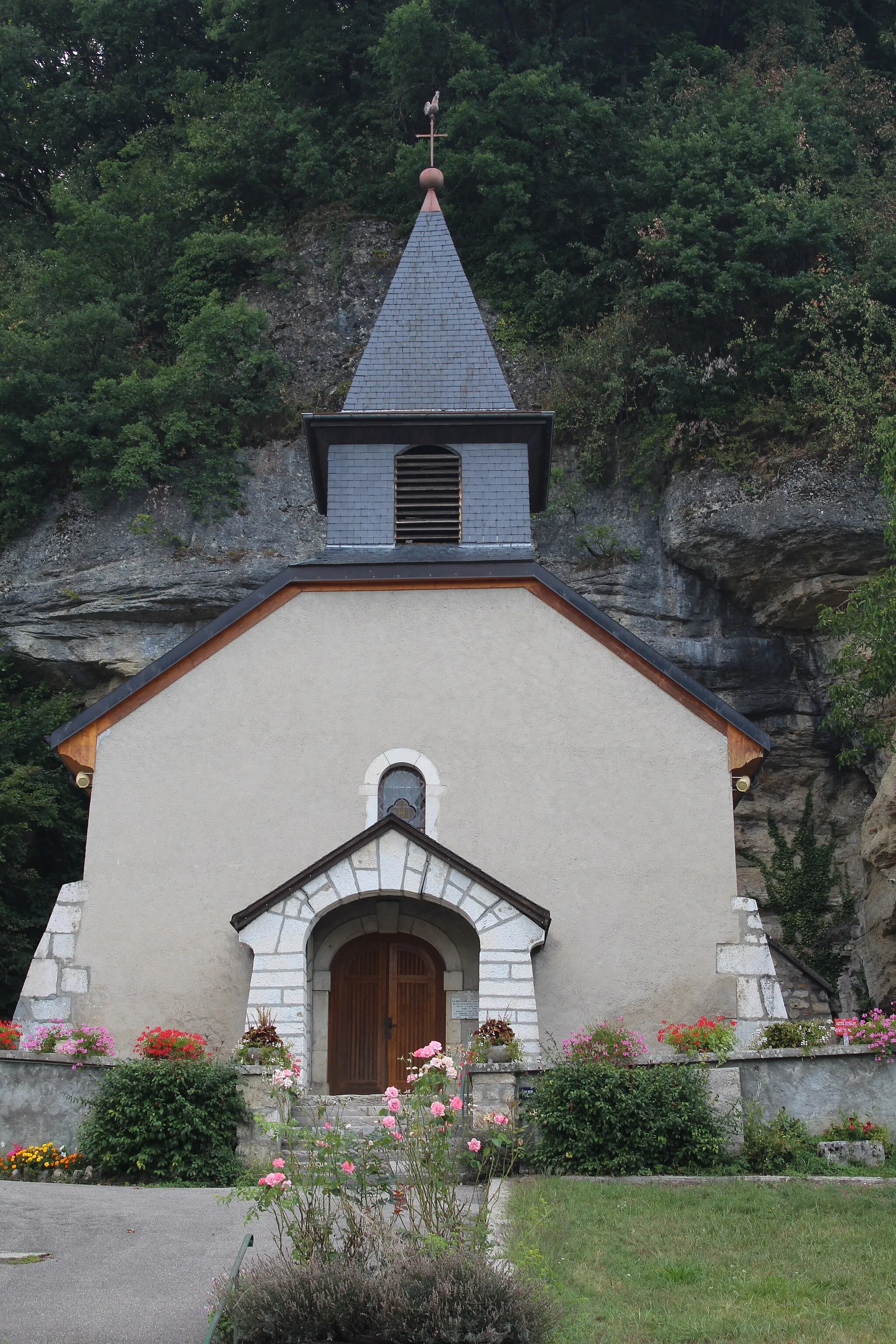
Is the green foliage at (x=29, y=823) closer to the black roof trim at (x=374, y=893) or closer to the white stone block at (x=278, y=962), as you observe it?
the black roof trim at (x=374, y=893)

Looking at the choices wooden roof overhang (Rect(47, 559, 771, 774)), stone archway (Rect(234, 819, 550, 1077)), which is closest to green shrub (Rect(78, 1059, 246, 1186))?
stone archway (Rect(234, 819, 550, 1077))

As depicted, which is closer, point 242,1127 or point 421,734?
point 242,1127

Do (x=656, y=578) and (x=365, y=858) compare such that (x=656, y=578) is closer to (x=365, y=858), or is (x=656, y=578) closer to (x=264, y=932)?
(x=365, y=858)

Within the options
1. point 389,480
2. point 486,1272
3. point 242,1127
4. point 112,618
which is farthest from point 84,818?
point 486,1272

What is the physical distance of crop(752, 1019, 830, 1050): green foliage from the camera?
10711 millimetres

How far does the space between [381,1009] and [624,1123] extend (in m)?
3.74

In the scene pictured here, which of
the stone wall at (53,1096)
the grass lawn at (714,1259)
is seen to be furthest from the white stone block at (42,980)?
the grass lawn at (714,1259)

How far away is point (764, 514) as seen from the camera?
728 inches

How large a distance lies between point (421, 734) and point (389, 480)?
10.9ft

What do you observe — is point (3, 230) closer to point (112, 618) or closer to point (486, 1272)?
point (112, 618)

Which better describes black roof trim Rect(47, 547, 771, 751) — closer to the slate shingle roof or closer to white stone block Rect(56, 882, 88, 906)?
white stone block Rect(56, 882, 88, 906)

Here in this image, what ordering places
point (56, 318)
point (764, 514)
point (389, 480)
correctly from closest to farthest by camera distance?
1. point (389, 480)
2. point (764, 514)
3. point (56, 318)

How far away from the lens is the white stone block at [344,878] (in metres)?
12.0

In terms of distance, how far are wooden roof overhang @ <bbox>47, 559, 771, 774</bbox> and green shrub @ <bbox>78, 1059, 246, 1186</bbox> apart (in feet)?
13.2
